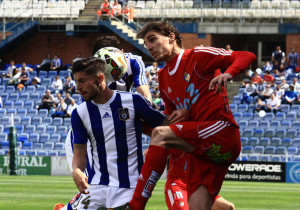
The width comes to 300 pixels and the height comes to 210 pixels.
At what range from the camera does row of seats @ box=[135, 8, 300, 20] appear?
29906mm

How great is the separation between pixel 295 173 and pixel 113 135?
17007 mm

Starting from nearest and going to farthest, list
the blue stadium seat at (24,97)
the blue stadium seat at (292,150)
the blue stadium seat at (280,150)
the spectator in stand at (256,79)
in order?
the blue stadium seat at (292,150)
the blue stadium seat at (280,150)
the spectator in stand at (256,79)
the blue stadium seat at (24,97)

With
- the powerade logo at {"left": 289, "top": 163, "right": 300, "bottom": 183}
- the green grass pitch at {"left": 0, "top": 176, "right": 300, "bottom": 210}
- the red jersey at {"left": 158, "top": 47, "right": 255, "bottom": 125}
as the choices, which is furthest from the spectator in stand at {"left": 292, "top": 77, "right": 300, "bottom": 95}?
the red jersey at {"left": 158, "top": 47, "right": 255, "bottom": 125}

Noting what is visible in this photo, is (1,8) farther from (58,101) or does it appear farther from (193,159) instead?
(193,159)

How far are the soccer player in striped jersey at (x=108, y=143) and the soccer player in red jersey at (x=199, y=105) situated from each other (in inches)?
11.0

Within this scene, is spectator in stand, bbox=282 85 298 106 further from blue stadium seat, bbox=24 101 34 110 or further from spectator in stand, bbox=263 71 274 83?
blue stadium seat, bbox=24 101 34 110

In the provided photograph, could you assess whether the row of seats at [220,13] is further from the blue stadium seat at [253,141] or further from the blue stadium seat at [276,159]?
the blue stadium seat at [276,159]

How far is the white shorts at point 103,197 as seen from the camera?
5.55m

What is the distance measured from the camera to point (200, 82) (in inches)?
240

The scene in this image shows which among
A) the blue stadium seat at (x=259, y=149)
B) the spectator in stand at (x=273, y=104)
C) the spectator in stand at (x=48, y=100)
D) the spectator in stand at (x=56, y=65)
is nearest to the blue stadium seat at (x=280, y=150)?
the blue stadium seat at (x=259, y=149)

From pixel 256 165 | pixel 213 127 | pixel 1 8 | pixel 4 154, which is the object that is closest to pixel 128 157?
pixel 213 127

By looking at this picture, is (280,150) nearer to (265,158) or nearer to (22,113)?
(265,158)

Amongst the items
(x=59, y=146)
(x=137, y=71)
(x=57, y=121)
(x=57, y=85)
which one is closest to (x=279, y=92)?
(x=59, y=146)

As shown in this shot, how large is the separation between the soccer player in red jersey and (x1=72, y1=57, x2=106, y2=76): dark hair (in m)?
0.71
